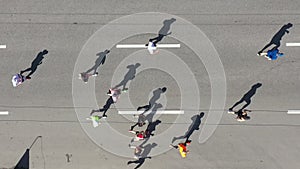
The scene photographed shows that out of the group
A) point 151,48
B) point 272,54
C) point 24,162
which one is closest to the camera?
point 272,54

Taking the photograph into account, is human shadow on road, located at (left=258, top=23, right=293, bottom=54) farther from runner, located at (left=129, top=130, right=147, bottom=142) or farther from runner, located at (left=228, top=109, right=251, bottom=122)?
runner, located at (left=129, top=130, right=147, bottom=142)

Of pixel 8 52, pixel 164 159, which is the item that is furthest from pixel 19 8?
pixel 164 159

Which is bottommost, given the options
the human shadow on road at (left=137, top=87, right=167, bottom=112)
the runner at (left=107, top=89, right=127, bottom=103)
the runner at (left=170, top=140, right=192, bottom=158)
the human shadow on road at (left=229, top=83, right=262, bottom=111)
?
the runner at (left=170, top=140, right=192, bottom=158)

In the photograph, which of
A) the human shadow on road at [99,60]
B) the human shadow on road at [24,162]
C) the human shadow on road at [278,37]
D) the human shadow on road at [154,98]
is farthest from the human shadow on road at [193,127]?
the human shadow on road at [24,162]

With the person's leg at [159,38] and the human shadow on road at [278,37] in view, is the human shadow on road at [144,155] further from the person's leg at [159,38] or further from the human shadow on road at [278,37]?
the human shadow on road at [278,37]

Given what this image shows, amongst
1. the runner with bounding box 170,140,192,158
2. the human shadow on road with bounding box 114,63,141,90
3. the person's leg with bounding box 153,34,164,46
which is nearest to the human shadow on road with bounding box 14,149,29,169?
the human shadow on road with bounding box 114,63,141,90

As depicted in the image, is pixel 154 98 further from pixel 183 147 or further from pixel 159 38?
pixel 159 38

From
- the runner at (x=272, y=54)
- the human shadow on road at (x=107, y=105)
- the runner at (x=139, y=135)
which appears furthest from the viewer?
the human shadow on road at (x=107, y=105)

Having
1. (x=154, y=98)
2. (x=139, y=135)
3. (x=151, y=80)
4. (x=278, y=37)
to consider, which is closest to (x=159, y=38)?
(x=151, y=80)
